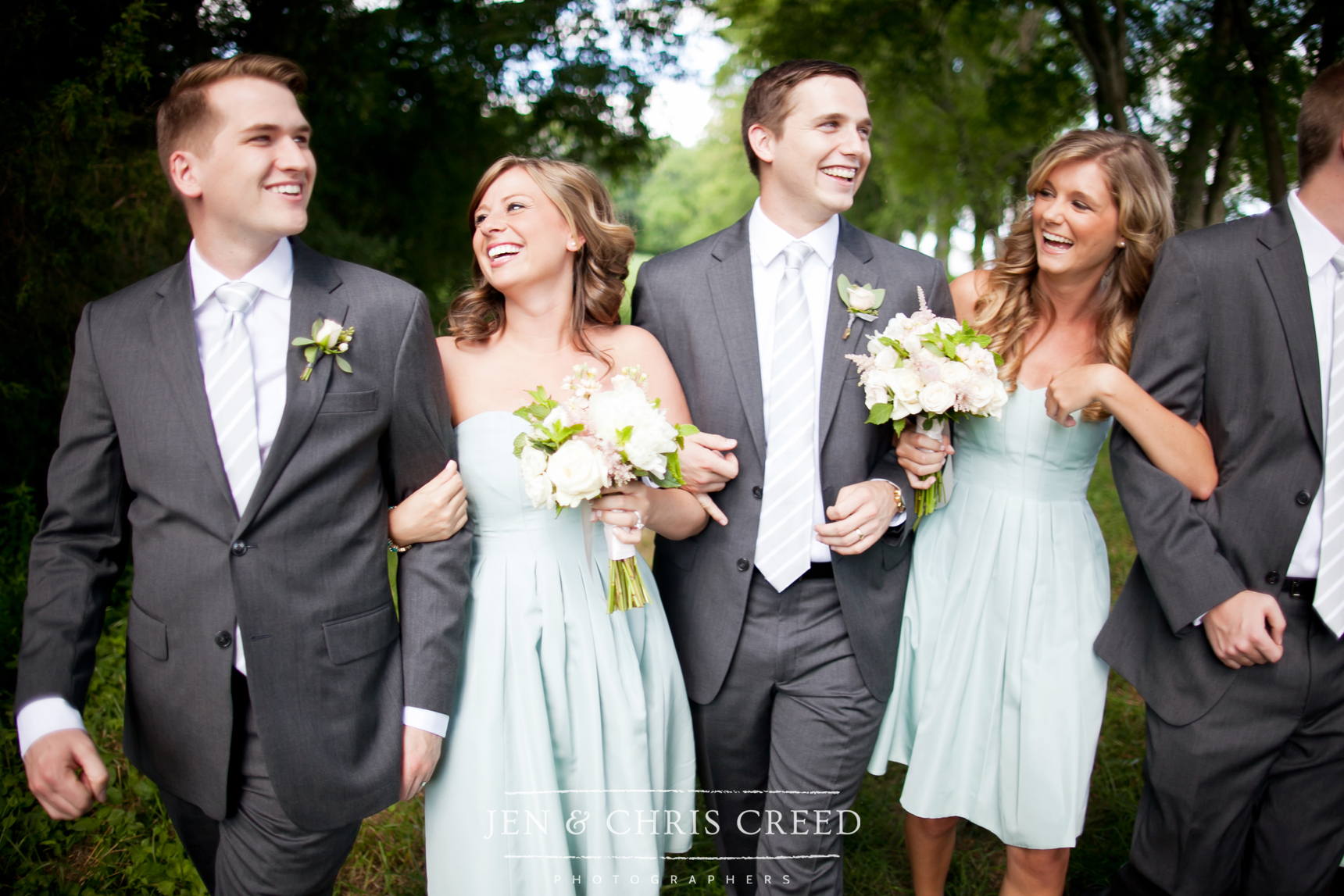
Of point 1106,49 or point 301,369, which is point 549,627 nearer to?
point 301,369

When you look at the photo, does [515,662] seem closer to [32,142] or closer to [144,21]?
[32,142]

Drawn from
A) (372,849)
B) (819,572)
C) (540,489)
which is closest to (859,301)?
(819,572)

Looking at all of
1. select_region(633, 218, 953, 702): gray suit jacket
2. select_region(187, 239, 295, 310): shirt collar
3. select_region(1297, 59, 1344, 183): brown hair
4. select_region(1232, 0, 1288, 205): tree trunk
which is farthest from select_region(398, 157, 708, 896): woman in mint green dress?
select_region(1232, 0, 1288, 205): tree trunk

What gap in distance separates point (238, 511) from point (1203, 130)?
11.9 meters

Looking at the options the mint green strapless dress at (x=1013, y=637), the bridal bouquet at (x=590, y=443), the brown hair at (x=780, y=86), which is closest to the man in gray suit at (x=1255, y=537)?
the mint green strapless dress at (x=1013, y=637)

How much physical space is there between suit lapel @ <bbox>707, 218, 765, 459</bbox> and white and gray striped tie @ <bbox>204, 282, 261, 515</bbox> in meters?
1.59

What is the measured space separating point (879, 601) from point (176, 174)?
270 centimetres

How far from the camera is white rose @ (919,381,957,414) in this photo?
9.81 ft

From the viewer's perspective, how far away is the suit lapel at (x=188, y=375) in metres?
2.52

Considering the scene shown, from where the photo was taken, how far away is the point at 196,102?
8.57ft

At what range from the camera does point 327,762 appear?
2.64 m

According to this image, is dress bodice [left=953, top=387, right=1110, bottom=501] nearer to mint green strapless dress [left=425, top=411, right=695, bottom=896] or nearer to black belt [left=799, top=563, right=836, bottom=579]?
black belt [left=799, top=563, right=836, bottom=579]

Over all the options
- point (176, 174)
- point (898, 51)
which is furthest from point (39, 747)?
point (898, 51)

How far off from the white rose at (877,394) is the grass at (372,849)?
2.39 meters
